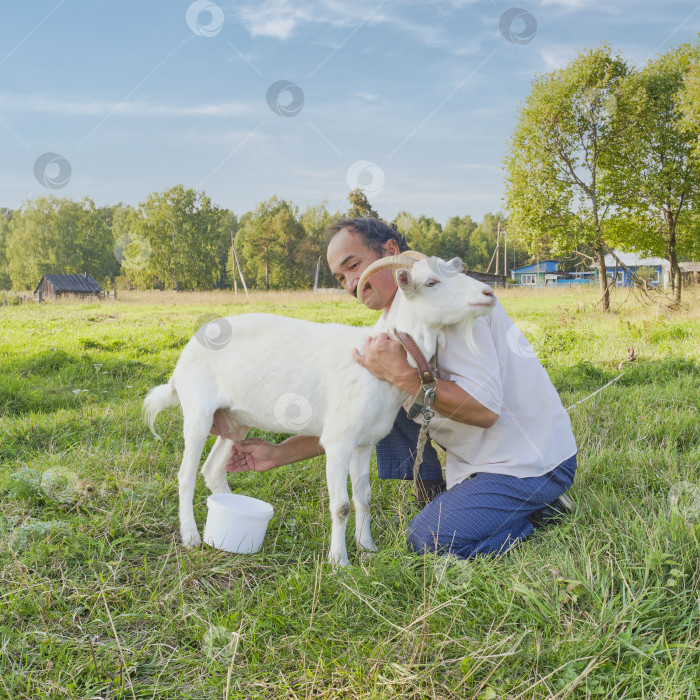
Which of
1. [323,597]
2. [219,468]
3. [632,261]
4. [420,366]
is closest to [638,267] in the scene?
[632,261]

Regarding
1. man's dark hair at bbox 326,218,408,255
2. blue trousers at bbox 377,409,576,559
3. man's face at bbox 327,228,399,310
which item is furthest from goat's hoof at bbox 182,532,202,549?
man's dark hair at bbox 326,218,408,255

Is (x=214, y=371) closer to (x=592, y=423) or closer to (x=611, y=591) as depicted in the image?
(x=611, y=591)

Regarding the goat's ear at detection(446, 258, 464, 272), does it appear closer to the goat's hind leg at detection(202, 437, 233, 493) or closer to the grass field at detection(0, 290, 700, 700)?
the grass field at detection(0, 290, 700, 700)

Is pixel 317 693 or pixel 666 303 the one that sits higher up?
pixel 666 303

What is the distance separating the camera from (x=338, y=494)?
2.97 meters

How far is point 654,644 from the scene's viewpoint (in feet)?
6.82

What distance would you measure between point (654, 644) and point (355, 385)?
5.39 feet

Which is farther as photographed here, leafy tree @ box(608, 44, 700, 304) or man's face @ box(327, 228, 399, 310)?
leafy tree @ box(608, 44, 700, 304)

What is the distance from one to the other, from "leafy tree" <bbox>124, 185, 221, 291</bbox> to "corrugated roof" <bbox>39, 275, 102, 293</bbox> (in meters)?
4.81

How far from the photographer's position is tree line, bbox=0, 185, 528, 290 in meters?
42.7

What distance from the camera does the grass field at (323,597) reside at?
207 centimetres

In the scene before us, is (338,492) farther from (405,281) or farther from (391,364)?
(405,281)

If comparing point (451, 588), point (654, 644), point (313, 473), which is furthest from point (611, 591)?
point (313, 473)

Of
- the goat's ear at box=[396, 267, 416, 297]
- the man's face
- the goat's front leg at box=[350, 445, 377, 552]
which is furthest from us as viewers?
the man's face
